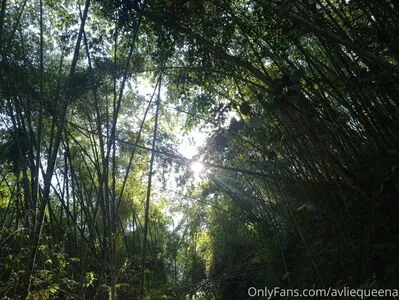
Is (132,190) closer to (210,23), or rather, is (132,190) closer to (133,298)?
(133,298)

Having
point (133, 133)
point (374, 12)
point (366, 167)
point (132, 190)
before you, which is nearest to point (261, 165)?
point (366, 167)

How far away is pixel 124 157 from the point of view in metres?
5.37

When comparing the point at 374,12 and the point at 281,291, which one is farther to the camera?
the point at 281,291

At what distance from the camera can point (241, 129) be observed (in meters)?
3.03

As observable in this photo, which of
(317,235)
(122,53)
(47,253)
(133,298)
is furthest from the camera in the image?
(122,53)

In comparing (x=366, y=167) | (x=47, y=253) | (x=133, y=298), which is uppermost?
(x=366, y=167)

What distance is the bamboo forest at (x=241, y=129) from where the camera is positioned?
2.19 metres

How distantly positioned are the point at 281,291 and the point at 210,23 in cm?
260

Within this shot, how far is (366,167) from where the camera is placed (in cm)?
252

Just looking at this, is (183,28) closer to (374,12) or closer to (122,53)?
(122,53)

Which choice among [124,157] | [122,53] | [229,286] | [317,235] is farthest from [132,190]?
[317,235]

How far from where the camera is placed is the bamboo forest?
7.18 feet

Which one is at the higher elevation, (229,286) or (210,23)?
(210,23)

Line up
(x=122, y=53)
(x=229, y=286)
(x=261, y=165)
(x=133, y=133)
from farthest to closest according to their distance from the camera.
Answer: (x=229, y=286), (x=133, y=133), (x=122, y=53), (x=261, y=165)
